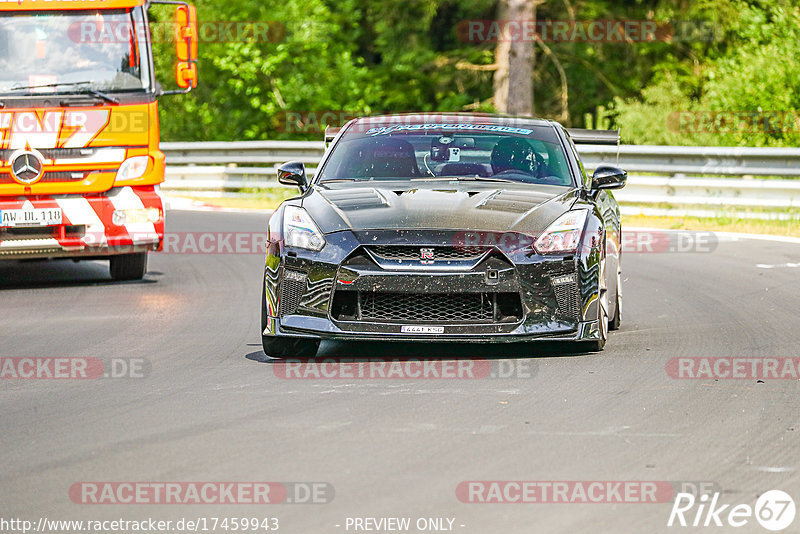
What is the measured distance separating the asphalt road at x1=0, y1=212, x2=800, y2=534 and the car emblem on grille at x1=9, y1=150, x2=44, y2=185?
2138 mm

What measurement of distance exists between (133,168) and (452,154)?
4299 mm

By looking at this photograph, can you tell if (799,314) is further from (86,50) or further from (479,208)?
(86,50)

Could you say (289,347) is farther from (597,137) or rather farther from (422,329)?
(597,137)

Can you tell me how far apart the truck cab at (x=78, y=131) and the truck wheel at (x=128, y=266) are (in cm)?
5

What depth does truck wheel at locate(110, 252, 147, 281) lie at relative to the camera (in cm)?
1322

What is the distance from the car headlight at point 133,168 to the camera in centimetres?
1259

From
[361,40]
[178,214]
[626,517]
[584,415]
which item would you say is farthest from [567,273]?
[361,40]

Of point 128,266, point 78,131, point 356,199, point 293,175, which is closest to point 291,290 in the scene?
point 356,199

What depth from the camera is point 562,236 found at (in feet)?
26.1
